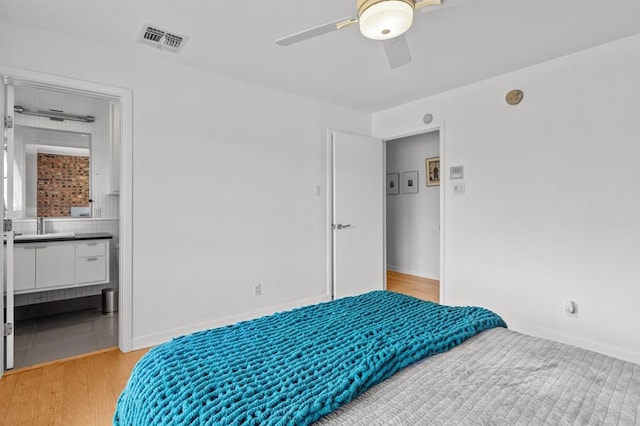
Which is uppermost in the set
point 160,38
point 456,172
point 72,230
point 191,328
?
point 160,38

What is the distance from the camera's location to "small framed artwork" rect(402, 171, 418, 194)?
5.57 meters

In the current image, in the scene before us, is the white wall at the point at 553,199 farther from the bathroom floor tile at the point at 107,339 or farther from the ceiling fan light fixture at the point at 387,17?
the bathroom floor tile at the point at 107,339

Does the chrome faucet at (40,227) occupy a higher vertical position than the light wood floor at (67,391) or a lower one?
higher

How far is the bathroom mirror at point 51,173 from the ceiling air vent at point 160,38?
2.21 meters

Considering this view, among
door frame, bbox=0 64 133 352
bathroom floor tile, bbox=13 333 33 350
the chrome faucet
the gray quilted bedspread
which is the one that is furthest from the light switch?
the chrome faucet

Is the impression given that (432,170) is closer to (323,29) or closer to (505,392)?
(323,29)

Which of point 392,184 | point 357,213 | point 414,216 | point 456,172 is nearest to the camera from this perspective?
point 456,172

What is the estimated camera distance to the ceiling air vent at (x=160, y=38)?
2.35m

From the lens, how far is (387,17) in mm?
1528

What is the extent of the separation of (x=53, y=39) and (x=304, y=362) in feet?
9.12

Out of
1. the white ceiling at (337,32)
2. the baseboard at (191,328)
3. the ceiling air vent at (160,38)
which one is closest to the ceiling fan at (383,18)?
the white ceiling at (337,32)

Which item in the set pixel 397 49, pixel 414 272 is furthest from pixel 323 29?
pixel 414 272

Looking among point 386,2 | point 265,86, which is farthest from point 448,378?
point 265,86

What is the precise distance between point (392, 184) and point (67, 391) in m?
5.05
